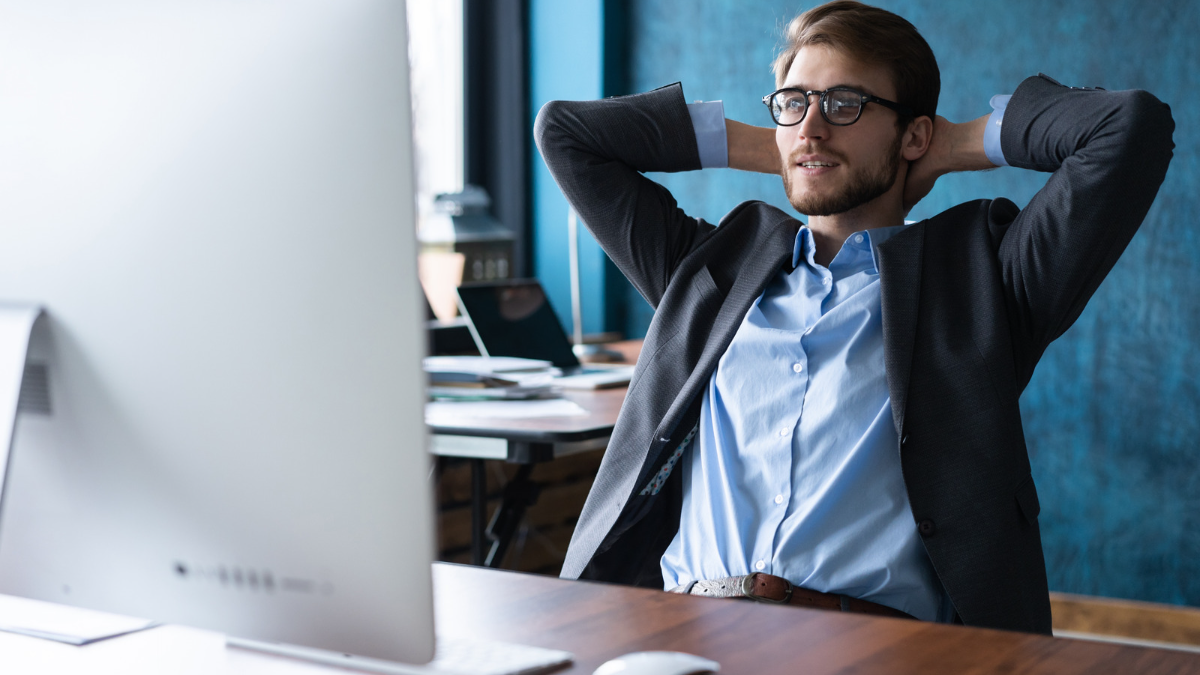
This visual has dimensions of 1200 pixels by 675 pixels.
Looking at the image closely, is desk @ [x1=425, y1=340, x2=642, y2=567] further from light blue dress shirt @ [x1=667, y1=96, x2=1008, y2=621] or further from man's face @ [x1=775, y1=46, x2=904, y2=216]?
man's face @ [x1=775, y1=46, x2=904, y2=216]

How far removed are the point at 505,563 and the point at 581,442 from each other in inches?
56.2

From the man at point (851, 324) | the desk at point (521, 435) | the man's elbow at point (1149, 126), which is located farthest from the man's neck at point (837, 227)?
the desk at point (521, 435)

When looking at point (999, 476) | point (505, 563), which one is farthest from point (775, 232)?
point (505, 563)

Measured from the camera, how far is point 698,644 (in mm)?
792

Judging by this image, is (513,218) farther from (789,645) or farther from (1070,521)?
(789,645)

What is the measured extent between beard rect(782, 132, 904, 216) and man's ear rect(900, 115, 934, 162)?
3 centimetres

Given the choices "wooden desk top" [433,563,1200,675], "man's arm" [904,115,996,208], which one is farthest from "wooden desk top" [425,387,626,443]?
"wooden desk top" [433,563,1200,675]

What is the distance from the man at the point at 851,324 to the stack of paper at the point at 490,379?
67 cm

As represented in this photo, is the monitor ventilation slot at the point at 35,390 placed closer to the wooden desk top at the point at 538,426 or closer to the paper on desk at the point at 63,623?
the paper on desk at the point at 63,623

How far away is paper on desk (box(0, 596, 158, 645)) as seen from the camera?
2.71ft

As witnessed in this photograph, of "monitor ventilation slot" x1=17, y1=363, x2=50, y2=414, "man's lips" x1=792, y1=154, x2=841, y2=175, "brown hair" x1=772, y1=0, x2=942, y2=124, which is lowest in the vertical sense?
"monitor ventilation slot" x1=17, y1=363, x2=50, y2=414

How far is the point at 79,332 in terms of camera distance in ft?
2.18

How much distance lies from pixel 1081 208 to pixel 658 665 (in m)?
0.98

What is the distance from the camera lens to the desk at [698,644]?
0.75m
